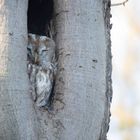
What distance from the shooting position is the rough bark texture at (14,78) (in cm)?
191

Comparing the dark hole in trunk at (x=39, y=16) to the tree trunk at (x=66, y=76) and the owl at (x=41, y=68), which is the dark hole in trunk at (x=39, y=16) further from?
the tree trunk at (x=66, y=76)

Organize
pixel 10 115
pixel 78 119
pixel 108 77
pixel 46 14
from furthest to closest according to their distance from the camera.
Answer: pixel 46 14
pixel 108 77
pixel 78 119
pixel 10 115

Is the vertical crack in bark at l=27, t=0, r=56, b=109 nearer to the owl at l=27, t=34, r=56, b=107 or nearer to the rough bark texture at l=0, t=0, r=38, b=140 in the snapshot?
the owl at l=27, t=34, r=56, b=107

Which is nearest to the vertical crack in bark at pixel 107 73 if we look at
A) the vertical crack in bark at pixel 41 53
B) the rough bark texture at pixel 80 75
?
the rough bark texture at pixel 80 75

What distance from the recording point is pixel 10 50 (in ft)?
6.41

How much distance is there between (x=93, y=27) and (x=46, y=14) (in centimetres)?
36

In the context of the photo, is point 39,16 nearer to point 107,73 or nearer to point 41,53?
point 41,53

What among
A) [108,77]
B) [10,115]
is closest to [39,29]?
[108,77]

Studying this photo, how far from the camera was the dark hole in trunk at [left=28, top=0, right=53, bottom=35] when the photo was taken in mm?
2406

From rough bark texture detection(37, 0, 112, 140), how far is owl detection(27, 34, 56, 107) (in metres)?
0.05

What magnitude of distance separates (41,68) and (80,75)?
213mm

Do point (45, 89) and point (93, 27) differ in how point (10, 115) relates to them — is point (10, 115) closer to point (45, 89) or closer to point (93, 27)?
point (45, 89)

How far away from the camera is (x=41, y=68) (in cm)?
224

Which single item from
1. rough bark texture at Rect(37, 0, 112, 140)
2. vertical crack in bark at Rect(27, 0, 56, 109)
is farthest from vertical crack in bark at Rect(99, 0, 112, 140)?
vertical crack in bark at Rect(27, 0, 56, 109)
